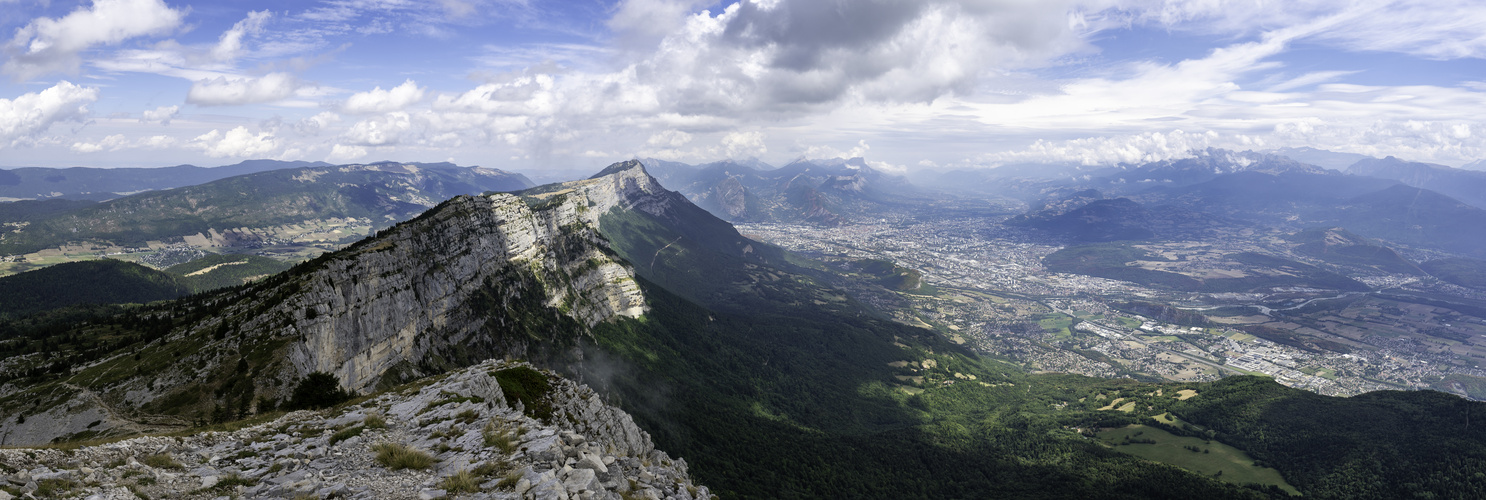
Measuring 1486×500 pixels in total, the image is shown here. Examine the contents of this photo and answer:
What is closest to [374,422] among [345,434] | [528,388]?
[345,434]

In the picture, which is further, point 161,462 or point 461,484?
point 161,462

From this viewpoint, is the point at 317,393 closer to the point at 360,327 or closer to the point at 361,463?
the point at 360,327

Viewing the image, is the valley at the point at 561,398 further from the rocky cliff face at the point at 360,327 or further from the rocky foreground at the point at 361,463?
the rocky cliff face at the point at 360,327

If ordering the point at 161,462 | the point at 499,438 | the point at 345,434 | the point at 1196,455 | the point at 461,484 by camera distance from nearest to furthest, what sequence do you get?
the point at 461,484 < the point at 161,462 < the point at 499,438 < the point at 345,434 < the point at 1196,455

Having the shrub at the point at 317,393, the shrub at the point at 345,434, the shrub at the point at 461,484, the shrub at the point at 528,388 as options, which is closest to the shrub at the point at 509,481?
the shrub at the point at 461,484

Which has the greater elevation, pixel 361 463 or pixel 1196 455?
pixel 361 463

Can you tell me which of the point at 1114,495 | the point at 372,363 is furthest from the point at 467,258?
the point at 1114,495

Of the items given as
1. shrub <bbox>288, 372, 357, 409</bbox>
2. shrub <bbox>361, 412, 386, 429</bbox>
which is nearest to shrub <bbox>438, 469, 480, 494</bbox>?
shrub <bbox>361, 412, 386, 429</bbox>
